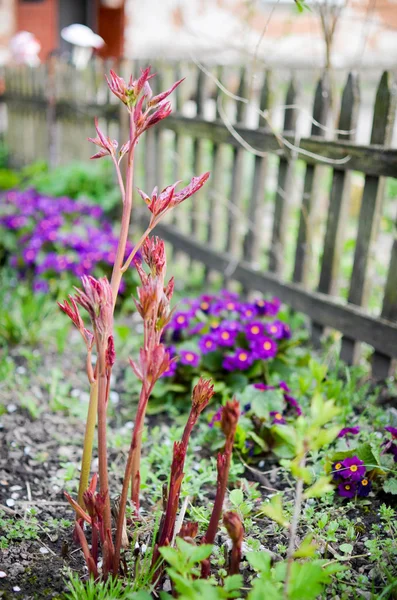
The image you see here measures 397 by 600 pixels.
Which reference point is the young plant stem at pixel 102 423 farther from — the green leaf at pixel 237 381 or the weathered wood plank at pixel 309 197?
the weathered wood plank at pixel 309 197

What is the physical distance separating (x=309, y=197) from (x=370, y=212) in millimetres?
459

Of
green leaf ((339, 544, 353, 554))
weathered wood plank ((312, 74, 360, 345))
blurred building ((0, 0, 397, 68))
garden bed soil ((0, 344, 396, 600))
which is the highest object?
blurred building ((0, 0, 397, 68))

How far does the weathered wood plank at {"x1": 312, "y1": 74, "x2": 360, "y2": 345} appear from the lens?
9.21 feet

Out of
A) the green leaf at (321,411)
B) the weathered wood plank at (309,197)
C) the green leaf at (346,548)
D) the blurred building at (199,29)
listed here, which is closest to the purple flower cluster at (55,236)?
the weathered wood plank at (309,197)

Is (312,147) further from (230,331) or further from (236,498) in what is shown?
(236,498)

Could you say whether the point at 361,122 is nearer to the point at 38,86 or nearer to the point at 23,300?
the point at 38,86

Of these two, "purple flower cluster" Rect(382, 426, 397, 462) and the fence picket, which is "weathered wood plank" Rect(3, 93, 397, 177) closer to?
the fence picket

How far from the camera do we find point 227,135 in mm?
3574

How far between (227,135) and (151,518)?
2487mm

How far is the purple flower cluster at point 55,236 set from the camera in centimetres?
379

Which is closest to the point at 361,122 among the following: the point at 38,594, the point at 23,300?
the point at 23,300

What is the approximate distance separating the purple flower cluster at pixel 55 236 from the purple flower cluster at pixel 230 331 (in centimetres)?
102

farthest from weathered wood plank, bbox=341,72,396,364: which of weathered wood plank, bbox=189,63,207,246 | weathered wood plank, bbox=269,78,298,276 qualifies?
weathered wood plank, bbox=189,63,207,246

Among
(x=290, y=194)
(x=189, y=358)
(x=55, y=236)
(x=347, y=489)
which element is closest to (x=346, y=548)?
(x=347, y=489)
